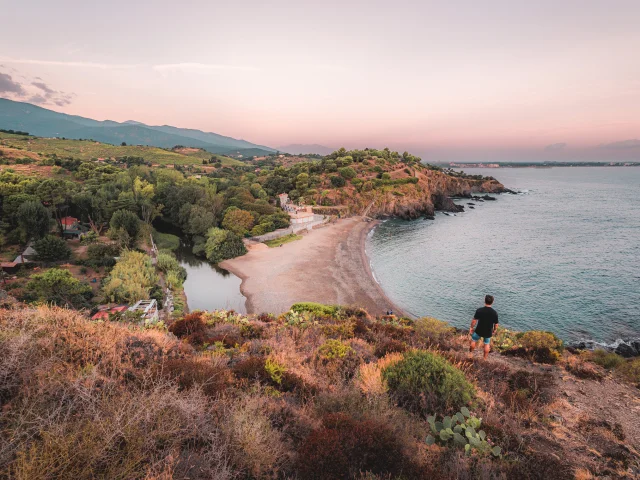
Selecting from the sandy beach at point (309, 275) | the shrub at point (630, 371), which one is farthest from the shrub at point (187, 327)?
the shrub at point (630, 371)

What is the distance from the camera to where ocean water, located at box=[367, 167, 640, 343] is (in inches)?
944

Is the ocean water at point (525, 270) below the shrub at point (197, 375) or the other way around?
below

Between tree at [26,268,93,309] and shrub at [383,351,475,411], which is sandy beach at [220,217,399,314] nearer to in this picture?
tree at [26,268,93,309]

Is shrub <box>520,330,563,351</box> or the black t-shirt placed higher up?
the black t-shirt

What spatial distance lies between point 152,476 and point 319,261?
113 ft

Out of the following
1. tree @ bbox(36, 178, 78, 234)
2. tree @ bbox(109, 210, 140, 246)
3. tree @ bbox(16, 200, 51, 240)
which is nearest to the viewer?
tree @ bbox(16, 200, 51, 240)

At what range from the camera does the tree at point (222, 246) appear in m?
38.5

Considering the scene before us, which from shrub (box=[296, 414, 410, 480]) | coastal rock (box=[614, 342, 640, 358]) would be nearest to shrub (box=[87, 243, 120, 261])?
shrub (box=[296, 414, 410, 480])

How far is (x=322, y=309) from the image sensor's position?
19.2 metres

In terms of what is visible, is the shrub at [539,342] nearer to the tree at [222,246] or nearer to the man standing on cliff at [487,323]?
the man standing on cliff at [487,323]

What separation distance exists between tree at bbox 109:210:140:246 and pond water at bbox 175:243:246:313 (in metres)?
6.42

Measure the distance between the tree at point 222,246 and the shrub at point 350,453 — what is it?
36.6 meters

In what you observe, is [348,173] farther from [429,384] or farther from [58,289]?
[429,384]

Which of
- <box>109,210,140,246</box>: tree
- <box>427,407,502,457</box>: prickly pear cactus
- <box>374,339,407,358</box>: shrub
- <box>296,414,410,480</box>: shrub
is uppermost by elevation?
<box>296,414,410,480</box>: shrub
